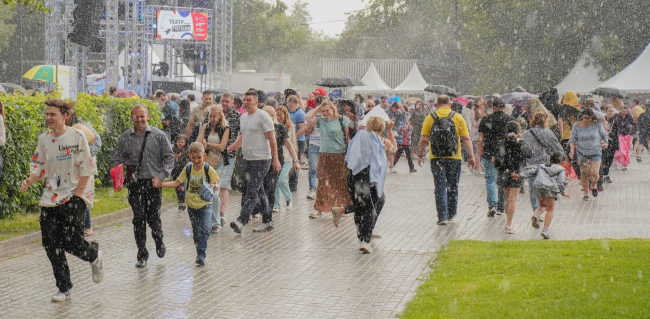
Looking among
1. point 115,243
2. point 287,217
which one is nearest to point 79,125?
point 115,243

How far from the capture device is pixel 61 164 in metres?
6.93

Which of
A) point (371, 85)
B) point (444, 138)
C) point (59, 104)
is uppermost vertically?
point (59, 104)

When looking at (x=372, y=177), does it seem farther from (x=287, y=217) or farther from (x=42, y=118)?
(x=42, y=118)

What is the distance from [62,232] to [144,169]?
5.19 feet

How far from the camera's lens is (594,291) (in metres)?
6.85

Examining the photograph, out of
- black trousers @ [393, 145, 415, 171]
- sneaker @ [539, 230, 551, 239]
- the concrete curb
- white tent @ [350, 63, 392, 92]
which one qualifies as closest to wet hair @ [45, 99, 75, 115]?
A: the concrete curb

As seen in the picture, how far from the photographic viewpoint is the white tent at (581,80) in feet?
123

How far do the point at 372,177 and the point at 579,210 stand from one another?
196 inches

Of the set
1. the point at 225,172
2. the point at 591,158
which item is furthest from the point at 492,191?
the point at 225,172

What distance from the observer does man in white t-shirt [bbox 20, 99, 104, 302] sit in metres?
6.93

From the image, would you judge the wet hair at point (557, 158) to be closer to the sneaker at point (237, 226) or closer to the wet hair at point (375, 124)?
the wet hair at point (375, 124)

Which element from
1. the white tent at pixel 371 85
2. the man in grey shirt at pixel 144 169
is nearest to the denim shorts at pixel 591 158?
the man in grey shirt at pixel 144 169

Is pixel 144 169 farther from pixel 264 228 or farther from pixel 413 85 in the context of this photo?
pixel 413 85

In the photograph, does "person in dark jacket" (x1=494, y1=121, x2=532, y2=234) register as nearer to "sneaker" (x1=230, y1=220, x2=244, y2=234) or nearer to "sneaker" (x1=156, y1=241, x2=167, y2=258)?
"sneaker" (x1=230, y1=220, x2=244, y2=234)
